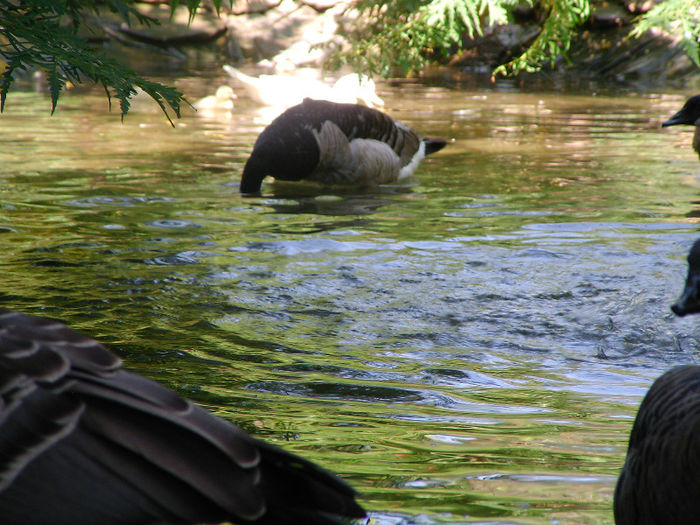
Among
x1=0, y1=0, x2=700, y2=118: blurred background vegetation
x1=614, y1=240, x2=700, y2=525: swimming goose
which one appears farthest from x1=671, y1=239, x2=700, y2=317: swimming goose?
x1=0, y1=0, x2=700, y2=118: blurred background vegetation

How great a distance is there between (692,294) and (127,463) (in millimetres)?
1611

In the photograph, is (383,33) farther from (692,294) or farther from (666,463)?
(666,463)

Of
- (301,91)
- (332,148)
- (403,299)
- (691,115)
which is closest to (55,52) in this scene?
(403,299)

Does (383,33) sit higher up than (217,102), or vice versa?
(383,33)

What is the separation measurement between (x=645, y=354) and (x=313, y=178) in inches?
220

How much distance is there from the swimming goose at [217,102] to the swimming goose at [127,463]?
47.1 ft

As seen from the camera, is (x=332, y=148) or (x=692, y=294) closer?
(x=692, y=294)

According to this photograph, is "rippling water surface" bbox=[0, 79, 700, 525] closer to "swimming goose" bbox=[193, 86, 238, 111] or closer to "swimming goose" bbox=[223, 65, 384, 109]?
"swimming goose" bbox=[193, 86, 238, 111]

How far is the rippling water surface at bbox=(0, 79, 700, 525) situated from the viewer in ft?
9.86

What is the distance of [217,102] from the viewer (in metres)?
16.2

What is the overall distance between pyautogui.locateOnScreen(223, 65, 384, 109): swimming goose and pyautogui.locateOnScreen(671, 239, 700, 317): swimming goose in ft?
43.8

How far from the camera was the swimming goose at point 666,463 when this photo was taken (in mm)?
2049

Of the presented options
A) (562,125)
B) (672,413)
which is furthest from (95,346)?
(562,125)

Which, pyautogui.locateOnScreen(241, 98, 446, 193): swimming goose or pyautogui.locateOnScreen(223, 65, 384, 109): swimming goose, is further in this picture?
pyautogui.locateOnScreen(223, 65, 384, 109): swimming goose
